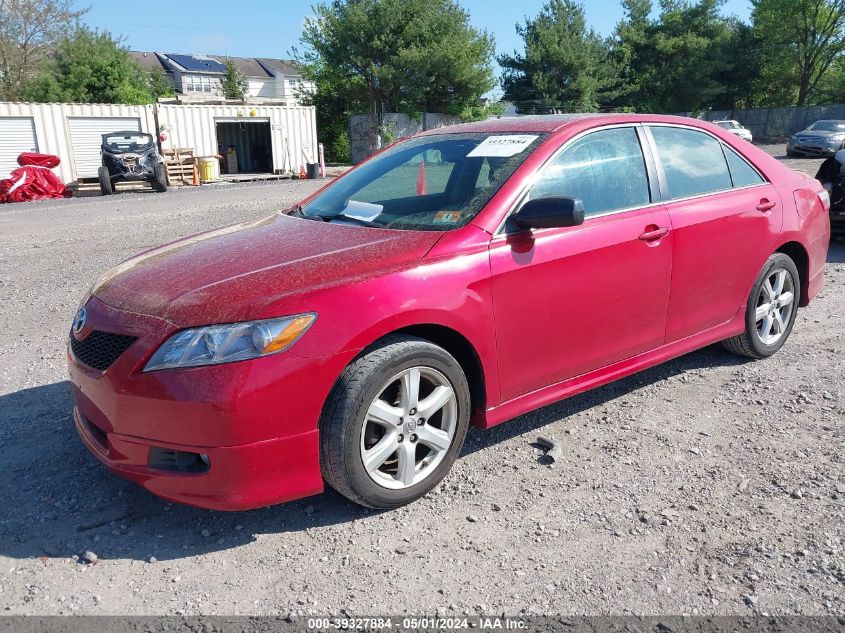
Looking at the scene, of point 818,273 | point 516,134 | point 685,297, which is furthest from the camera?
point 818,273

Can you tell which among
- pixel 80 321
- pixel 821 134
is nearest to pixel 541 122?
pixel 80 321

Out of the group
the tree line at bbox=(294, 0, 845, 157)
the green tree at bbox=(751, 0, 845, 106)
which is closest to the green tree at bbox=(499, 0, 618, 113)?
the tree line at bbox=(294, 0, 845, 157)

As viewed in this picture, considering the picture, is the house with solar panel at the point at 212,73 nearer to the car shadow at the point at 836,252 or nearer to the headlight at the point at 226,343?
the car shadow at the point at 836,252

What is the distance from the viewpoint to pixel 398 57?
37.2m

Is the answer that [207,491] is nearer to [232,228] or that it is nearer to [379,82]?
[232,228]

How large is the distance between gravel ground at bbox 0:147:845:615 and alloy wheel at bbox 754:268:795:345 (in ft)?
1.41

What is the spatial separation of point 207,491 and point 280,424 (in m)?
0.38

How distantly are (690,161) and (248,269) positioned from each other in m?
2.71

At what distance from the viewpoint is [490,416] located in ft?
10.9

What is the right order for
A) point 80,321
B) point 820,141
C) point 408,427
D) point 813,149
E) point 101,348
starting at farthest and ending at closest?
point 813,149 → point 820,141 → point 80,321 → point 408,427 → point 101,348

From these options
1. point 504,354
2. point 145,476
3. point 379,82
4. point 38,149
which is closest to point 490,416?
point 504,354

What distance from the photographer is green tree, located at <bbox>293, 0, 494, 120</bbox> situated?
37.4 m

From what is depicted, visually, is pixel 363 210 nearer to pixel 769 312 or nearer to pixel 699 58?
pixel 769 312

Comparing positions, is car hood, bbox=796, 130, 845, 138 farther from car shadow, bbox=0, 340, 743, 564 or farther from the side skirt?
car shadow, bbox=0, 340, 743, 564
